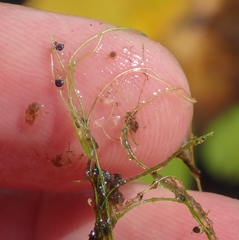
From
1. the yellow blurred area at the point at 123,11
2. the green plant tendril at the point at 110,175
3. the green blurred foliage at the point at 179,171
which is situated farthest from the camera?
the yellow blurred area at the point at 123,11

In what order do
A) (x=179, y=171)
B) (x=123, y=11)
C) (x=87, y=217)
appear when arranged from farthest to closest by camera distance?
(x=123, y=11), (x=179, y=171), (x=87, y=217)

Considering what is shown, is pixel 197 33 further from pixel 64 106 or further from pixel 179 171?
pixel 64 106

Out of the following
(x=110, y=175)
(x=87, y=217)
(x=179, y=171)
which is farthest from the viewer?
(x=179, y=171)

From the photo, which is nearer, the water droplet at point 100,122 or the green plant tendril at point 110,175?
the green plant tendril at point 110,175

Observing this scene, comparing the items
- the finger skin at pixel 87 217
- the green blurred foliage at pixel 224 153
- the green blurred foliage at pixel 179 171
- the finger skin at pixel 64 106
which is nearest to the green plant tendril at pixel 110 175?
the finger skin at pixel 64 106

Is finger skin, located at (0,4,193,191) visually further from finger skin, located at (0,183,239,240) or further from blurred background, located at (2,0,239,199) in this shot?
blurred background, located at (2,0,239,199)

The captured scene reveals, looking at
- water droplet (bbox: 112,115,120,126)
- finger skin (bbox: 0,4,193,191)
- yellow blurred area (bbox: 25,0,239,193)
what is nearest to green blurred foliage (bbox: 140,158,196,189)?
yellow blurred area (bbox: 25,0,239,193)

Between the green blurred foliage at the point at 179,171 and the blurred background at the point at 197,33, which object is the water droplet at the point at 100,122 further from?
the blurred background at the point at 197,33

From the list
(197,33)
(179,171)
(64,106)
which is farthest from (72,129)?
(197,33)
